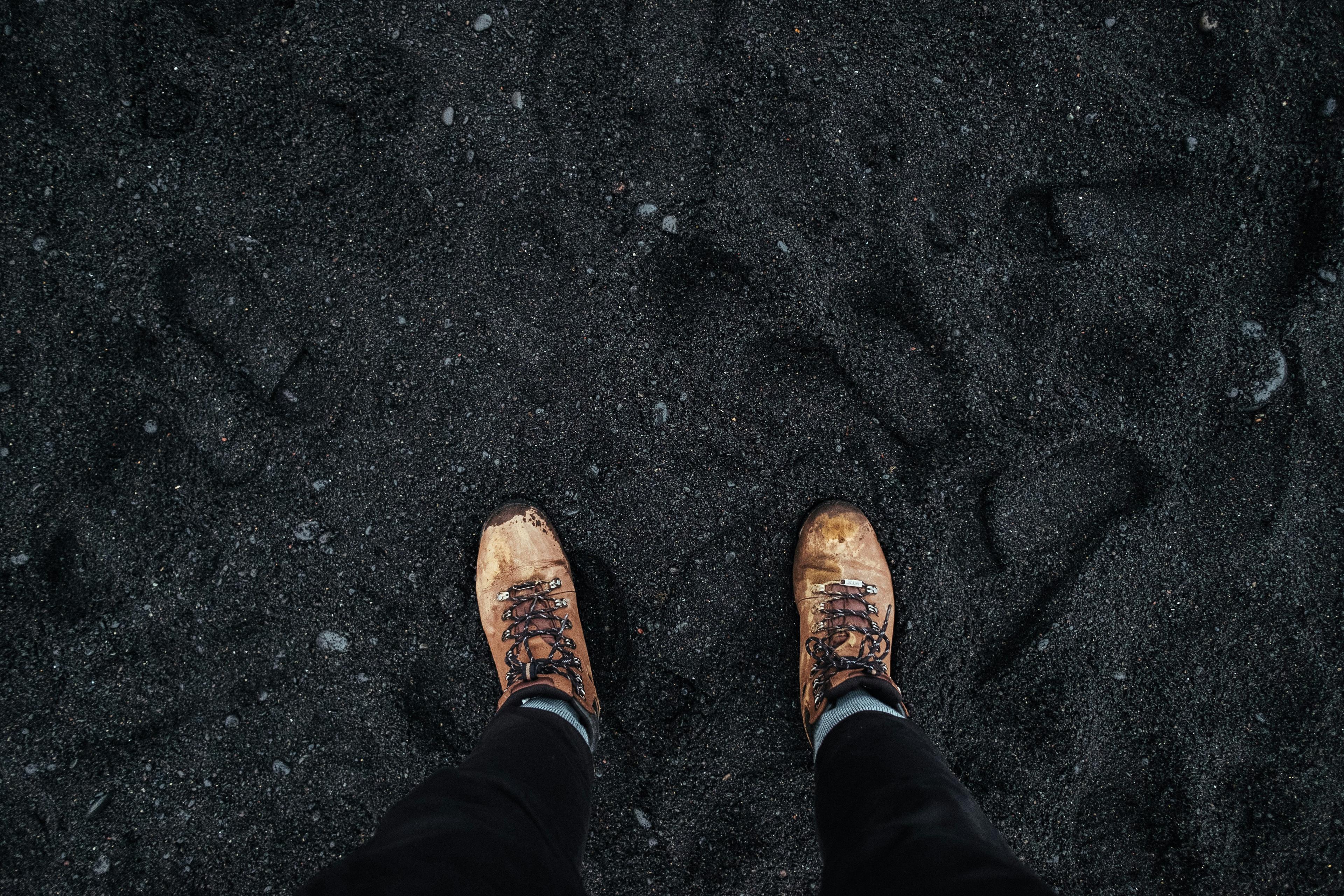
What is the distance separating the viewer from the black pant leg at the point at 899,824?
3.97ft

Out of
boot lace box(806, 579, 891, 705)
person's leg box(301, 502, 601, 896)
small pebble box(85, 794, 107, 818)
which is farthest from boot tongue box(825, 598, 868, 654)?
small pebble box(85, 794, 107, 818)

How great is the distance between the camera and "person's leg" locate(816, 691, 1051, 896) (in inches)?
47.7

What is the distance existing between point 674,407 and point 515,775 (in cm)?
107

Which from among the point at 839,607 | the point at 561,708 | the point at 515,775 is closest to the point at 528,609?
the point at 561,708

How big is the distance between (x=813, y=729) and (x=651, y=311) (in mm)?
1319

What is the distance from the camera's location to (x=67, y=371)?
1.90 m

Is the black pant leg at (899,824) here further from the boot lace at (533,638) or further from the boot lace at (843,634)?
the boot lace at (533,638)

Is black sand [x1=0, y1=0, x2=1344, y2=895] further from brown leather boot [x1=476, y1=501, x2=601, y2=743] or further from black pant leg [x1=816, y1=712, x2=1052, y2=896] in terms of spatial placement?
black pant leg [x1=816, y1=712, x2=1052, y2=896]

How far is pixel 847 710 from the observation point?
1.77 metres

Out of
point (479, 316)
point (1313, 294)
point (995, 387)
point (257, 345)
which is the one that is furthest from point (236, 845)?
point (1313, 294)

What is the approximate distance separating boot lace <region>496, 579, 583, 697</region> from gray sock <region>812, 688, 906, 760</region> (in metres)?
0.68

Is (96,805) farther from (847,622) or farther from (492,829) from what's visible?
(847,622)

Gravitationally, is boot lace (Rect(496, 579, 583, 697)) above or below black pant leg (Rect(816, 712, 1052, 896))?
below

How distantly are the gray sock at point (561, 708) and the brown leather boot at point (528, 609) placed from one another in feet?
0.07
